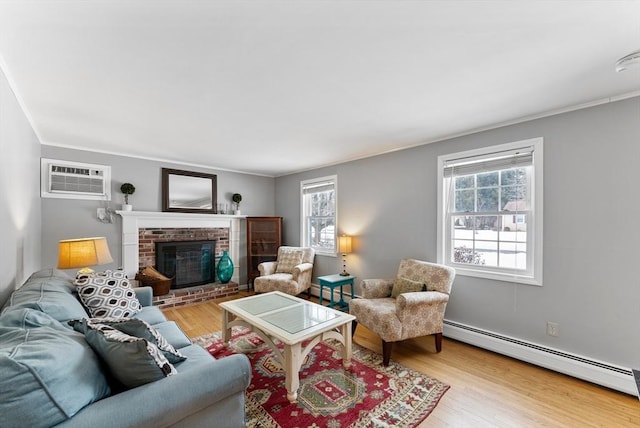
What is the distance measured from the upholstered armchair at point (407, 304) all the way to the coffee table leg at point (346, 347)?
0.31m

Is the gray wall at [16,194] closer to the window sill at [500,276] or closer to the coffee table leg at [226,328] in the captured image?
the coffee table leg at [226,328]

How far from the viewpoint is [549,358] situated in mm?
2400

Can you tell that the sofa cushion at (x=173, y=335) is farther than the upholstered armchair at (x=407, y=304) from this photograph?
No

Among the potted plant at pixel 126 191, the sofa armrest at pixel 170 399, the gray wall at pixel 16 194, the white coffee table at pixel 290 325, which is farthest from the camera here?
the potted plant at pixel 126 191

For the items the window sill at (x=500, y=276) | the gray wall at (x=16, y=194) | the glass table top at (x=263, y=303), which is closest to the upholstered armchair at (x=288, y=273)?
the glass table top at (x=263, y=303)

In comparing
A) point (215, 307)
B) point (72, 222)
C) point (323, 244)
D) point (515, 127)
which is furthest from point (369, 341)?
point (72, 222)

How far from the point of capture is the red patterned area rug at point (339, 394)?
5.86 ft

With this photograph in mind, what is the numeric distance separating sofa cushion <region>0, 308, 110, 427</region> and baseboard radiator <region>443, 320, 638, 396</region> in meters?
3.12

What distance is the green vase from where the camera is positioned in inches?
188

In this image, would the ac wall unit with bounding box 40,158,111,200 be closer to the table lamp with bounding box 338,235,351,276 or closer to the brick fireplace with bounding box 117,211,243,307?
the brick fireplace with bounding box 117,211,243,307

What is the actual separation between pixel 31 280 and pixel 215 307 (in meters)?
2.34

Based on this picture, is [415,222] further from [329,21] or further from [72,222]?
[72,222]

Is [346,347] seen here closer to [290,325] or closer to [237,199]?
[290,325]

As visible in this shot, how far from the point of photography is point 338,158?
4.20m
